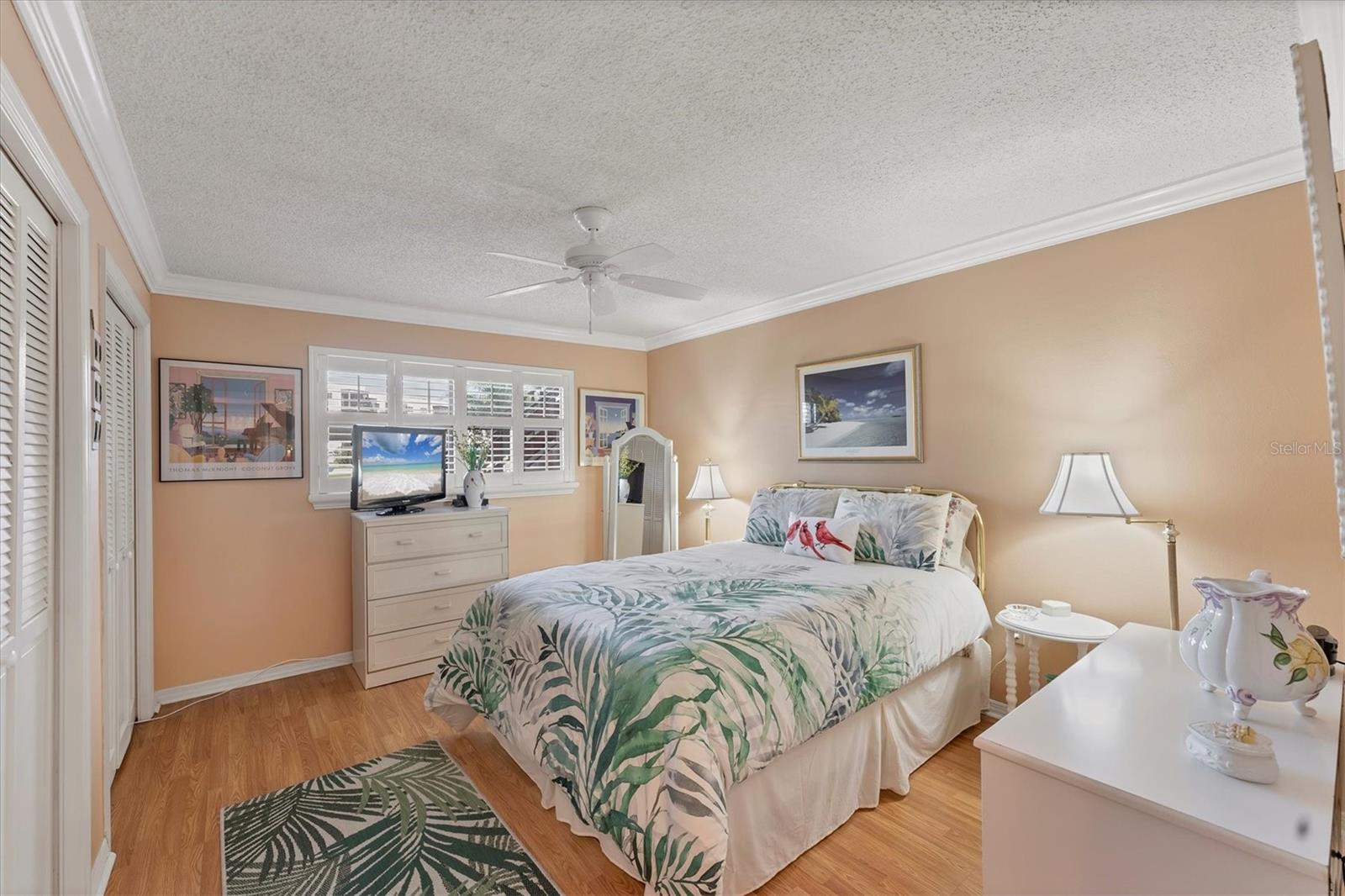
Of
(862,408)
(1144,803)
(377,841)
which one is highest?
(862,408)

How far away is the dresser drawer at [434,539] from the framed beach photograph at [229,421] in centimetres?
78

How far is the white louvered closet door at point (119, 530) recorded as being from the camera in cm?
233

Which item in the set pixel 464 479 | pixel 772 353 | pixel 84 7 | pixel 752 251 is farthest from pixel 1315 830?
pixel 464 479

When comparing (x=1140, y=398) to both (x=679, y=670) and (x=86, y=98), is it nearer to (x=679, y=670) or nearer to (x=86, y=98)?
(x=679, y=670)

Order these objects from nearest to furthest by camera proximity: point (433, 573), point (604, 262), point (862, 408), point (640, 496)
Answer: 1. point (604, 262)
2. point (862, 408)
3. point (433, 573)
4. point (640, 496)

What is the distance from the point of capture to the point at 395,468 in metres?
3.93

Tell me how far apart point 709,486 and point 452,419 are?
6.80 feet

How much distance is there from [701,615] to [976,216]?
226cm

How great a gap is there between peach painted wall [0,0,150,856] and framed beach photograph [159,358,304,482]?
3.30 ft

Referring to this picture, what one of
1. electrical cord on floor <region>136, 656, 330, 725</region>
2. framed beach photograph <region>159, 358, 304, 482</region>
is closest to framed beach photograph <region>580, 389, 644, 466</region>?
framed beach photograph <region>159, 358, 304, 482</region>

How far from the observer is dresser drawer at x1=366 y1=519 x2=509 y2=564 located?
359 cm

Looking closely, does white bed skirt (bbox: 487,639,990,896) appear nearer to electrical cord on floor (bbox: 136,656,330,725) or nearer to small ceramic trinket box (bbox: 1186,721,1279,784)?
small ceramic trinket box (bbox: 1186,721,1279,784)

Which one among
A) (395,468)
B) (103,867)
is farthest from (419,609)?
(103,867)

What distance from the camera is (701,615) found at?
2166 mm
